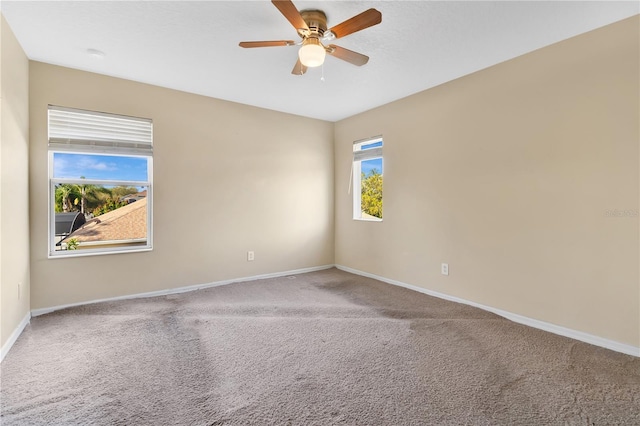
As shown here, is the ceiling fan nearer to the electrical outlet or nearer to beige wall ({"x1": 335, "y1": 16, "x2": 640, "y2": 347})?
beige wall ({"x1": 335, "y1": 16, "x2": 640, "y2": 347})

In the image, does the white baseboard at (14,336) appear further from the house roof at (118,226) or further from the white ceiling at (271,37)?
the white ceiling at (271,37)

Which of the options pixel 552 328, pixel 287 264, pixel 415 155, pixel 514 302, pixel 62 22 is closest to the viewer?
pixel 62 22

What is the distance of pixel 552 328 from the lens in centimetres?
262

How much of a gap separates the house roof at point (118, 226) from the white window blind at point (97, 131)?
2.11 feet

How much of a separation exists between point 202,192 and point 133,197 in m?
0.75

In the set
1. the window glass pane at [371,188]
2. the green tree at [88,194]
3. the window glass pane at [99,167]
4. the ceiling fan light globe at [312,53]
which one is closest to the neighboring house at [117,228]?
the green tree at [88,194]

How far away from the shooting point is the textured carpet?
1.63 m

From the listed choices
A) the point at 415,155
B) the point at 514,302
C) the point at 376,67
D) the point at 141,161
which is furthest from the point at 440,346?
the point at 141,161

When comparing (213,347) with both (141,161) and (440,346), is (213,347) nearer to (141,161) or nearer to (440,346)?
(440,346)

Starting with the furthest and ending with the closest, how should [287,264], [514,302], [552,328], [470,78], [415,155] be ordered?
[287,264] < [415,155] < [470,78] < [514,302] < [552,328]

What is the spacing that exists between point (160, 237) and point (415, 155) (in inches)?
126

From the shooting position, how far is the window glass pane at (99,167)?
123 inches

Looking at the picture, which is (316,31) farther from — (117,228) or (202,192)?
(117,228)

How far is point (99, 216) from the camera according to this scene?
335cm
